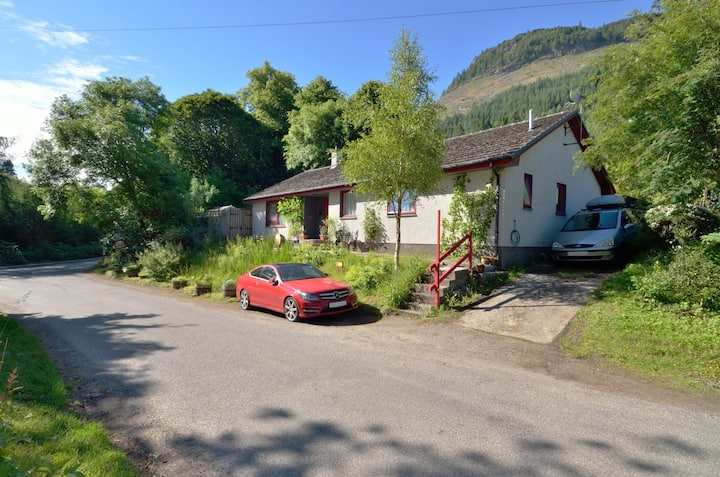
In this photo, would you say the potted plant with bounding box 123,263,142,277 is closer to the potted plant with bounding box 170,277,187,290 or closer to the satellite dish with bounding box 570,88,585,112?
the potted plant with bounding box 170,277,187,290

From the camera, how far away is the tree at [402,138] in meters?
10.6

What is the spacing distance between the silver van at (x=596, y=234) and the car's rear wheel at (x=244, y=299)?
33.3 ft

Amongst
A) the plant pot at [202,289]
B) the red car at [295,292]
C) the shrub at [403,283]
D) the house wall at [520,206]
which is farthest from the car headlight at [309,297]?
the plant pot at [202,289]

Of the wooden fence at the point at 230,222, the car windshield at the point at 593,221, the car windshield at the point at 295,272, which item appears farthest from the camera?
the wooden fence at the point at 230,222

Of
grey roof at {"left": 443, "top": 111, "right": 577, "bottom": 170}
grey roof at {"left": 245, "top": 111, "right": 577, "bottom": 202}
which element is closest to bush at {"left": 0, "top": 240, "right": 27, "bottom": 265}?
grey roof at {"left": 245, "top": 111, "right": 577, "bottom": 202}

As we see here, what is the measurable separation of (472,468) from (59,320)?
10.7 metres

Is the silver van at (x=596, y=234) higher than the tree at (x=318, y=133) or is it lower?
lower

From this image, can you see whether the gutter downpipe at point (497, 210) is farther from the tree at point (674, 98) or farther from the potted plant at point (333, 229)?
the potted plant at point (333, 229)

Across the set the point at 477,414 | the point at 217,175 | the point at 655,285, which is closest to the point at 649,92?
the point at 655,285

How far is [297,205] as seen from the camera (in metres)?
20.0

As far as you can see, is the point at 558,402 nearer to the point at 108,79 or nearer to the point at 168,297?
the point at 168,297

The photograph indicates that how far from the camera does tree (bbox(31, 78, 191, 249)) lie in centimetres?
2011

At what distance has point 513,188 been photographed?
12.7 meters

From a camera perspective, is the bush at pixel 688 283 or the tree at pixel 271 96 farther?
the tree at pixel 271 96
